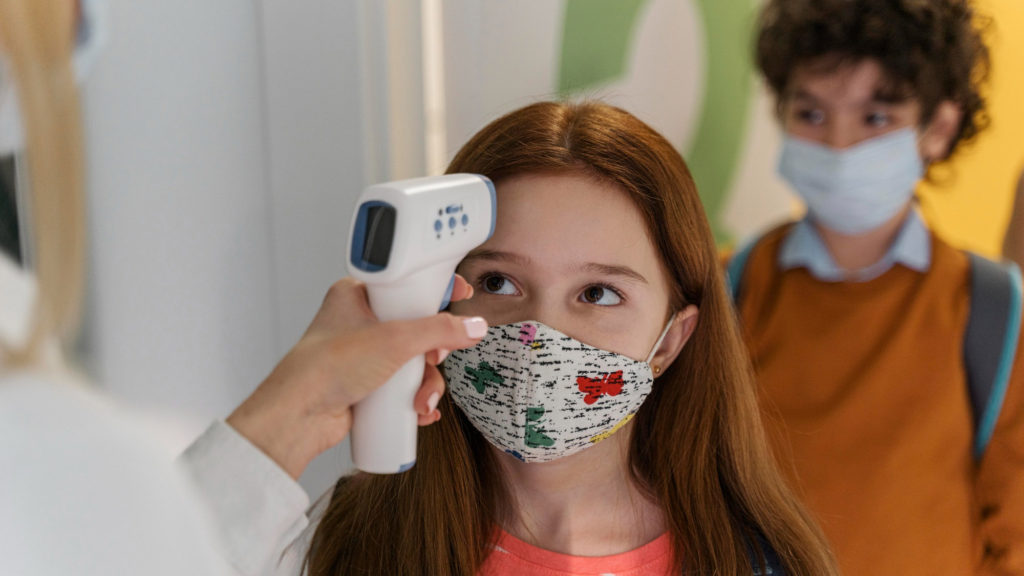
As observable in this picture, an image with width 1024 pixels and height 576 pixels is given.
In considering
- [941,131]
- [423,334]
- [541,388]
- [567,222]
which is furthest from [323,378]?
[941,131]

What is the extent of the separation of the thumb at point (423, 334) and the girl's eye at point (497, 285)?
29 cm

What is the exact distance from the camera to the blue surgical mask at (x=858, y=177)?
2078 mm

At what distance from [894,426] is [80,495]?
6.22 ft

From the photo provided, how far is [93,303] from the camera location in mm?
1577

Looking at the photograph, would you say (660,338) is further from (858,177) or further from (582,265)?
(858,177)

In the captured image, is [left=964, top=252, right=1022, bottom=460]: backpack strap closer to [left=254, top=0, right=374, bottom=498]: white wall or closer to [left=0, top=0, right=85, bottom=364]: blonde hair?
[left=254, top=0, right=374, bottom=498]: white wall

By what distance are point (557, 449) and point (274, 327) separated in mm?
867

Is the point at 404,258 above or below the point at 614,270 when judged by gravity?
above

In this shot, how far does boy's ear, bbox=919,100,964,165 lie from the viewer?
7.18 feet

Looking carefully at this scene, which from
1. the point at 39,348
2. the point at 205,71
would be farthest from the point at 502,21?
the point at 39,348

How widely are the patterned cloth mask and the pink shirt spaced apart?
18cm

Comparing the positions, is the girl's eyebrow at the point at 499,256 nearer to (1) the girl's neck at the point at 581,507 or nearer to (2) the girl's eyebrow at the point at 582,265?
(2) the girl's eyebrow at the point at 582,265

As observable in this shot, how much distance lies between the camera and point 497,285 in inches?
56.2

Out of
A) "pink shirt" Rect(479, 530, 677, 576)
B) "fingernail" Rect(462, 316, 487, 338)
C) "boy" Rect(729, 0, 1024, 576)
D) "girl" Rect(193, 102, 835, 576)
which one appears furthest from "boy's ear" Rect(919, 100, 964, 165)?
"fingernail" Rect(462, 316, 487, 338)
